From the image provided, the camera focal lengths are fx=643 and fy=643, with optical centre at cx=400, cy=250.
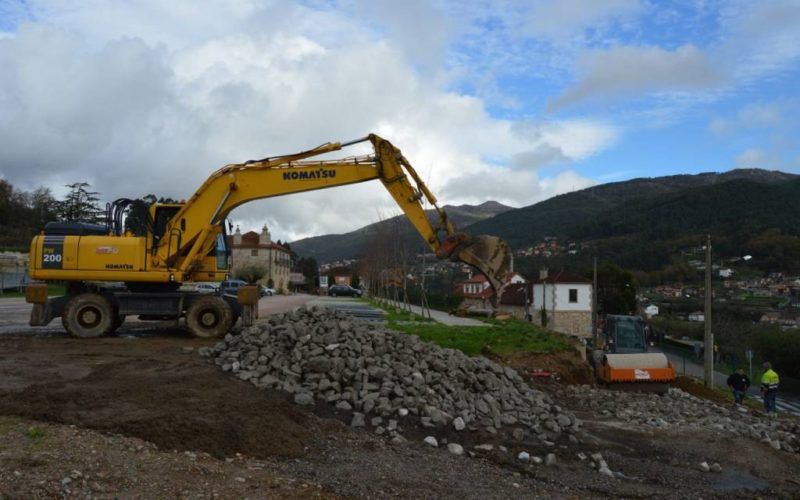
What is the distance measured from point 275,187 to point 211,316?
3837mm

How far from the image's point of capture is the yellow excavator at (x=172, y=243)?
1659 cm

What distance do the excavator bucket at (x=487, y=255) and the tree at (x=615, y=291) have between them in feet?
158

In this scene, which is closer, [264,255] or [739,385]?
[739,385]

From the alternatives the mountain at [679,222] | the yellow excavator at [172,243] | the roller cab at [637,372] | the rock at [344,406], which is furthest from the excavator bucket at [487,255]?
the mountain at [679,222]

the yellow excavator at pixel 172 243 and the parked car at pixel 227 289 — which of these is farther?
the parked car at pixel 227 289

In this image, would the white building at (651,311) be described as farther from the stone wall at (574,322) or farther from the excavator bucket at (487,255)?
the excavator bucket at (487,255)

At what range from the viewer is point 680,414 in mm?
15383

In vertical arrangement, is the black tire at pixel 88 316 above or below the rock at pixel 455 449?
above

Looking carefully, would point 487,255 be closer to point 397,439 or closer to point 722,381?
point 397,439

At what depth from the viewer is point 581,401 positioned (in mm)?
15367

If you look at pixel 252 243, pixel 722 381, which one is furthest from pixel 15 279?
pixel 722 381

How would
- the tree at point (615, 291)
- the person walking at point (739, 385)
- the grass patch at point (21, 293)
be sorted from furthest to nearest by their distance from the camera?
the tree at point (615, 291) < the grass patch at point (21, 293) < the person walking at point (739, 385)

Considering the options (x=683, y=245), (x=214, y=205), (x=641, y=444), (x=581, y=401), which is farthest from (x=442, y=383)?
(x=683, y=245)

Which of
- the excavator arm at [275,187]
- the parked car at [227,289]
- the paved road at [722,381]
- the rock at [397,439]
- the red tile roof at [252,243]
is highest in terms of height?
the red tile roof at [252,243]
